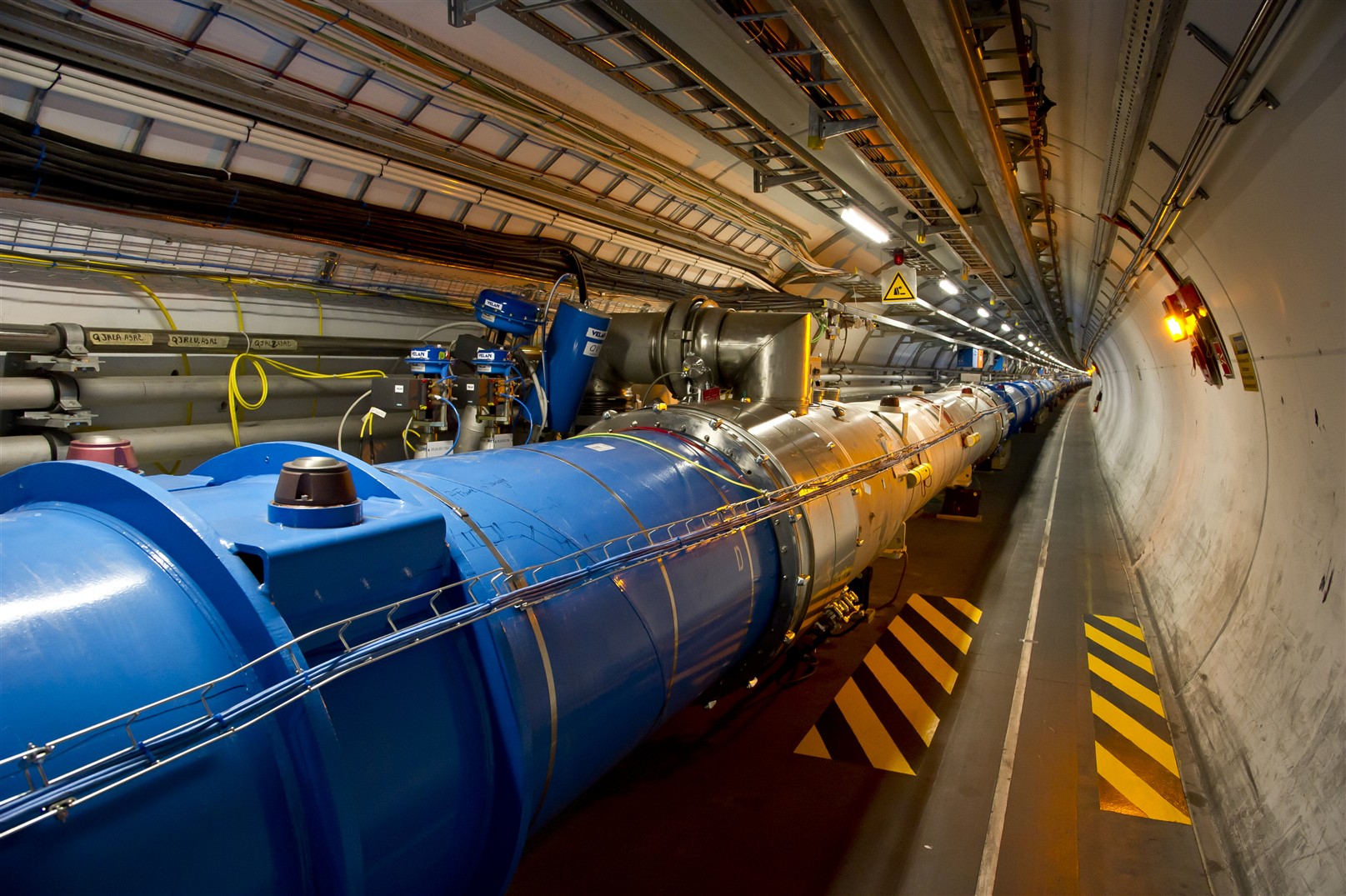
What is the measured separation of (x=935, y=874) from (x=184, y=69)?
14.6ft

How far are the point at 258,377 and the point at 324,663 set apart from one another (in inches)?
141

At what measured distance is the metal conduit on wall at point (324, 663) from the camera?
0.95 meters

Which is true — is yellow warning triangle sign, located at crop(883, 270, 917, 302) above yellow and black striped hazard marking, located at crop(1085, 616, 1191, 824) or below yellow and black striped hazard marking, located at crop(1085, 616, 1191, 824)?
above

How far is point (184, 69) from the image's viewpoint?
2.99 meters

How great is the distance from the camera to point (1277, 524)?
347cm

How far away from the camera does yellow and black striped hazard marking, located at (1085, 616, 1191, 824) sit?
316 centimetres

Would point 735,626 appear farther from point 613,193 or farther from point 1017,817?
point 613,193

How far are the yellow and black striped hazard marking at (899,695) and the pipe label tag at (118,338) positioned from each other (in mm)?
3840

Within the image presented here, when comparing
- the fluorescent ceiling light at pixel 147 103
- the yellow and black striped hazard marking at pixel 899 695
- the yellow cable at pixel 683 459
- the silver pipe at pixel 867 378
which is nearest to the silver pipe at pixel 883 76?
the yellow cable at pixel 683 459

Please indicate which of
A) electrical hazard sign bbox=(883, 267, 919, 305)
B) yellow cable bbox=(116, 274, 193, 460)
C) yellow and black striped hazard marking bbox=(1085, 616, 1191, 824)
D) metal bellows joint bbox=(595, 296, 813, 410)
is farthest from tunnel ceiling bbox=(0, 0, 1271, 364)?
yellow and black striped hazard marking bbox=(1085, 616, 1191, 824)

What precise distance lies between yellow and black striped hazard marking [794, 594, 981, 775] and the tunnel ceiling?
296 centimetres

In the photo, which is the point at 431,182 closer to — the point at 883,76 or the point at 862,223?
the point at 883,76

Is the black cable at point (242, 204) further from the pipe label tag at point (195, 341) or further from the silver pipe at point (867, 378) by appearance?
the silver pipe at point (867, 378)

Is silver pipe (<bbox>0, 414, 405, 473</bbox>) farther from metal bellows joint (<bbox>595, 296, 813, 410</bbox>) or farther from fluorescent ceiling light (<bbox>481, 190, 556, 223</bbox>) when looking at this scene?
metal bellows joint (<bbox>595, 296, 813, 410</bbox>)
